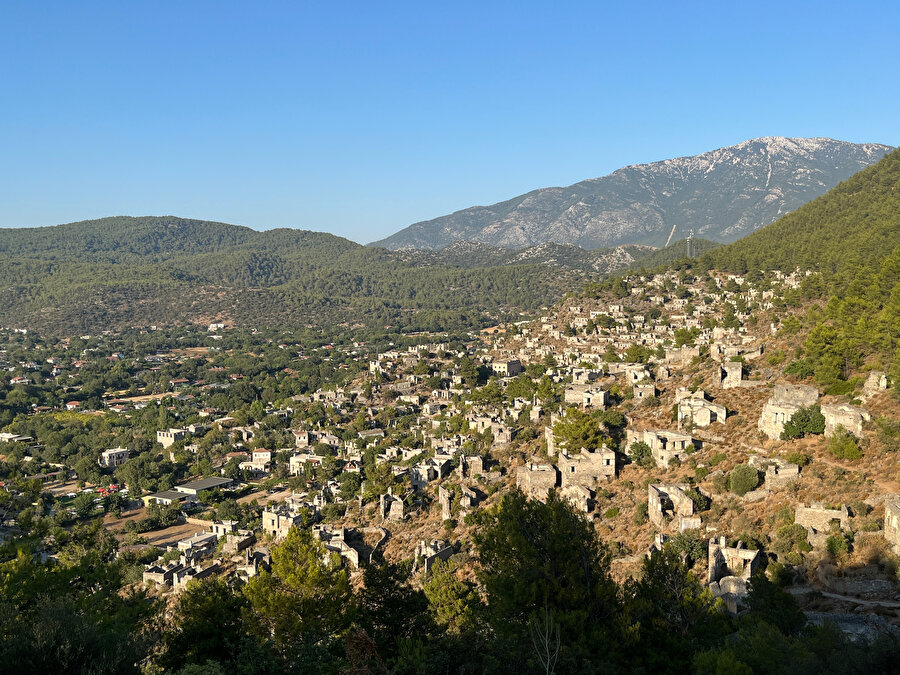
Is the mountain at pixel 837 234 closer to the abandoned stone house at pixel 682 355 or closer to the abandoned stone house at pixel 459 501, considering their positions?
the abandoned stone house at pixel 682 355

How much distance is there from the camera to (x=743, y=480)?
1998cm

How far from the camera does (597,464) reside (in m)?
25.3

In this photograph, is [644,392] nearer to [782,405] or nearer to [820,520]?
[782,405]

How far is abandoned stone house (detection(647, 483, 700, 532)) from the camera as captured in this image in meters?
19.9

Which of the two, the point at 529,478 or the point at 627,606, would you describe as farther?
the point at 529,478

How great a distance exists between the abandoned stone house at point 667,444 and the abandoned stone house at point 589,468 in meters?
1.52

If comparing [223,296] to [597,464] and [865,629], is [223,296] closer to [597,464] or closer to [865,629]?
[597,464]

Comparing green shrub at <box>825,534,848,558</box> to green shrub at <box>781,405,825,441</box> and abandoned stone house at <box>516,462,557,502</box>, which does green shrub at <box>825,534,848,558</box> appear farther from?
abandoned stone house at <box>516,462,557,502</box>

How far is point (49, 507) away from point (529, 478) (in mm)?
31176

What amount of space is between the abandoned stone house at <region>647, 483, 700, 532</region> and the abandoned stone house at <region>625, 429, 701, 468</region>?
104 inches

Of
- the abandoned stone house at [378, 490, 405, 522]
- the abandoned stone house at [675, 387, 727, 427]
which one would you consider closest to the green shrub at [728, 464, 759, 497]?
the abandoned stone house at [675, 387, 727, 427]

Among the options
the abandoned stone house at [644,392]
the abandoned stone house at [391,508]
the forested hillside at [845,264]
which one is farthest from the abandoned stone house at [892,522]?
the abandoned stone house at [391,508]

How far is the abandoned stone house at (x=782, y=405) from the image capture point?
22.5 metres

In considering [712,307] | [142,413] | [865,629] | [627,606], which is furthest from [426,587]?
[142,413]
